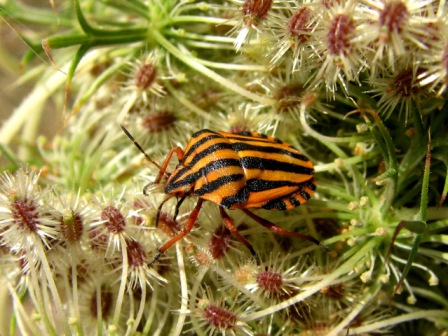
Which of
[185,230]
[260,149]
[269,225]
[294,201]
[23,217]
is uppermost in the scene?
[260,149]

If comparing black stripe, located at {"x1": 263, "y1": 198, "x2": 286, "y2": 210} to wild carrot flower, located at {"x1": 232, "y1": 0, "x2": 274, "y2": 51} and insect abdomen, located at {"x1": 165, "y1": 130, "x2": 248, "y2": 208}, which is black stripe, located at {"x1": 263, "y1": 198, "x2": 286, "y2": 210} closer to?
insect abdomen, located at {"x1": 165, "y1": 130, "x2": 248, "y2": 208}

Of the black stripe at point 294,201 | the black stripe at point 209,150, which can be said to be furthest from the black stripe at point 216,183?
the black stripe at point 294,201

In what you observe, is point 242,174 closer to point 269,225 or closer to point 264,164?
point 264,164

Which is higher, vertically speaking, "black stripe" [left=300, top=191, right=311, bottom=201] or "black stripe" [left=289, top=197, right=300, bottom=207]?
"black stripe" [left=300, top=191, right=311, bottom=201]

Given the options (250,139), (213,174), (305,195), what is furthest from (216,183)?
(305,195)

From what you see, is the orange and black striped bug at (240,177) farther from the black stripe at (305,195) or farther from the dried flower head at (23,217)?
the dried flower head at (23,217)

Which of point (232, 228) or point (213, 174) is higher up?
point (213, 174)

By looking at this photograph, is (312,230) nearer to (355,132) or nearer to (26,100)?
(355,132)

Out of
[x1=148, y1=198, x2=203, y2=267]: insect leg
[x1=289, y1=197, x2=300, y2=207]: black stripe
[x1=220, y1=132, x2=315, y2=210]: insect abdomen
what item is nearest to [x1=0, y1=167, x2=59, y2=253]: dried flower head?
[x1=148, y1=198, x2=203, y2=267]: insect leg
